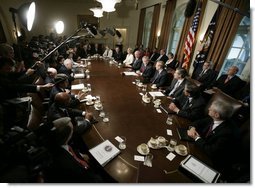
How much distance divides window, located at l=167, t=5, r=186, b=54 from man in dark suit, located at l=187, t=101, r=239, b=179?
5.98 metres

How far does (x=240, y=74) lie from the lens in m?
4.27

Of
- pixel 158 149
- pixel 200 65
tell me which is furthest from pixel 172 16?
pixel 158 149

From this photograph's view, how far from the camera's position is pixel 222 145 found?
5.47ft

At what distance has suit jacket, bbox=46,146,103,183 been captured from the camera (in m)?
1.24

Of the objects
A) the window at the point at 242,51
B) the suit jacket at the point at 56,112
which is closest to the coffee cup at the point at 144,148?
the suit jacket at the point at 56,112

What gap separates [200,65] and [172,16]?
3.14 m

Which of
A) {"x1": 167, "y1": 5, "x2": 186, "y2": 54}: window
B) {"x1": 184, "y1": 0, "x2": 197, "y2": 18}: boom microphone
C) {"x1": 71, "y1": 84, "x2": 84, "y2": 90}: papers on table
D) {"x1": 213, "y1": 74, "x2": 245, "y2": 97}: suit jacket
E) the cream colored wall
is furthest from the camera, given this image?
{"x1": 167, "y1": 5, "x2": 186, "y2": 54}: window

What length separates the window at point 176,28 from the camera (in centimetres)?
656

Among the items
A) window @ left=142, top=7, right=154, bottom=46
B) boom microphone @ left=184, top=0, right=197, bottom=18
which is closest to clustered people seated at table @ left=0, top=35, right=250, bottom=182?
boom microphone @ left=184, top=0, right=197, bottom=18

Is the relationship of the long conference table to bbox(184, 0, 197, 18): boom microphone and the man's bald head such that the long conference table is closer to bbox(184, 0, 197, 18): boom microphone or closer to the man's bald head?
the man's bald head

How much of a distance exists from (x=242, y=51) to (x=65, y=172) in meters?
5.25

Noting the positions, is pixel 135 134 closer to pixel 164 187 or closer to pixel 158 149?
pixel 158 149

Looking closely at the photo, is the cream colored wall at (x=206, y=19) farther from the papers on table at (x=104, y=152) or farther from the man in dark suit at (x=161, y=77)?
the papers on table at (x=104, y=152)

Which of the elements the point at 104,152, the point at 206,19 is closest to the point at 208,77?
the point at 206,19
